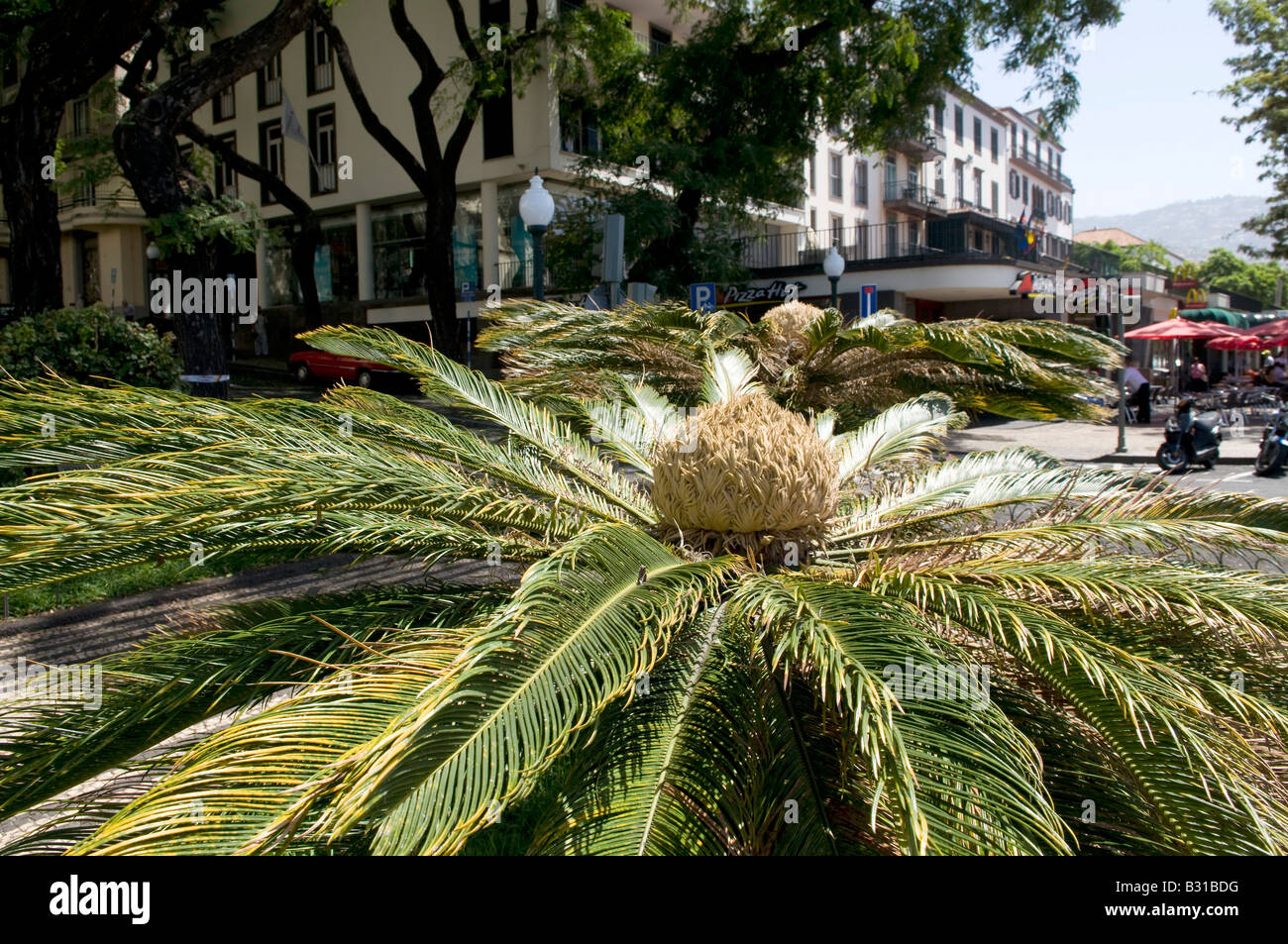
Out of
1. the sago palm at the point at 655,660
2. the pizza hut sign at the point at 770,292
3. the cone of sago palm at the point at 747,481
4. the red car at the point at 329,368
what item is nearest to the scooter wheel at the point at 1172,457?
the pizza hut sign at the point at 770,292

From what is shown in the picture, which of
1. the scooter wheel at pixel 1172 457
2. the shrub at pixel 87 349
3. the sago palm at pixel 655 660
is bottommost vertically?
the scooter wheel at pixel 1172 457

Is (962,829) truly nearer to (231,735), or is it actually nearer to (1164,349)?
(231,735)

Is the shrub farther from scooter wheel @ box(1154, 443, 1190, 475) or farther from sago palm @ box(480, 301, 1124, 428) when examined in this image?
scooter wheel @ box(1154, 443, 1190, 475)

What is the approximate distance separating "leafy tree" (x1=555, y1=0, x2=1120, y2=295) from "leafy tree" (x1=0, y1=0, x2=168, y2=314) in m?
10.8

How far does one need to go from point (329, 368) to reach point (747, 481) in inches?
895

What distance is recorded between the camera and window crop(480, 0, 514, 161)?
23.9m

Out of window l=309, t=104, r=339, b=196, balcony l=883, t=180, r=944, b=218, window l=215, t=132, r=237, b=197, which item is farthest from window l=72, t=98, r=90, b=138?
balcony l=883, t=180, r=944, b=218

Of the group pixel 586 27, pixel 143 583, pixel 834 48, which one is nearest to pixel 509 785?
pixel 143 583

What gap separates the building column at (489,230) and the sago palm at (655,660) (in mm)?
23064

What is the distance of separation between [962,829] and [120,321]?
339 inches

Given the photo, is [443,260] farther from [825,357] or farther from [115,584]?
[825,357]

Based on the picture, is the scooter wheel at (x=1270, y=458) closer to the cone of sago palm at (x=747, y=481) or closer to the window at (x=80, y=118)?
the cone of sago palm at (x=747, y=481)

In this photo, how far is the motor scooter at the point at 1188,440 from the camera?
1400 cm

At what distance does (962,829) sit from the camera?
181 centimetres
